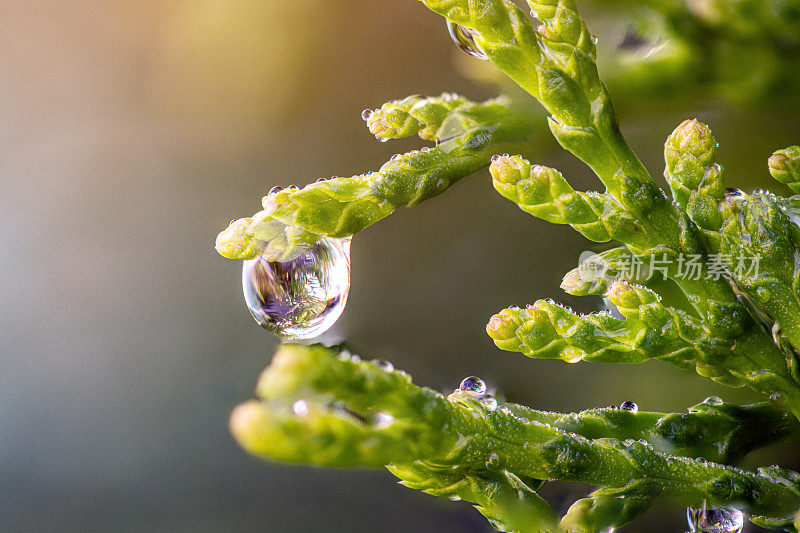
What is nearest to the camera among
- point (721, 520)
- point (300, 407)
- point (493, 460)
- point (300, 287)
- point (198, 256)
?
point (300, 407)

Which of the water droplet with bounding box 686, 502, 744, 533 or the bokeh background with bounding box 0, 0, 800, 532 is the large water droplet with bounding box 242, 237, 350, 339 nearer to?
the bokeh background with bounding box 0, 0, 800, 532

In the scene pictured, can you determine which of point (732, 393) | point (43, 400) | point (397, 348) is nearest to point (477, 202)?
point (397, 348)

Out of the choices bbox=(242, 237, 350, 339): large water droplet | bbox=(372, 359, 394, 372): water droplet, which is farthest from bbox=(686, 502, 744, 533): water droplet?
bbox=(242, 237, 350, 339): large water droplet

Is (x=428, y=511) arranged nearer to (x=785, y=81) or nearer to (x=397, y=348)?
(x=397, y=348)

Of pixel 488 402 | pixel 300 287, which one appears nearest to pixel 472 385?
pixel 488 402

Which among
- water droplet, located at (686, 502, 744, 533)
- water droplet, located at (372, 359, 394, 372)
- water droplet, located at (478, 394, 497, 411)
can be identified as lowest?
water droplet, located at (686, 502, 744, 533)

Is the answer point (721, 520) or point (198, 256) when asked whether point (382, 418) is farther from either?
point (198, 256)

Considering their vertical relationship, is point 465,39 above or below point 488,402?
above
